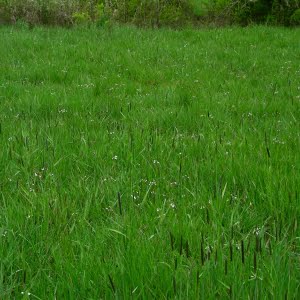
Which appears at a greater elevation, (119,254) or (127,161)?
(119,254)

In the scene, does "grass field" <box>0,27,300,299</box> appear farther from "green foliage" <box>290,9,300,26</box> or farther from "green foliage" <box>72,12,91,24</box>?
"green foliage" <box>72,12,91,24</box>

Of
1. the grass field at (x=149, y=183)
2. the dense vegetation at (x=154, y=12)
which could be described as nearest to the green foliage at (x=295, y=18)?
the dense vegetation at (x=154, y=12)

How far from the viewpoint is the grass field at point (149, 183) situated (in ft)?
6.73

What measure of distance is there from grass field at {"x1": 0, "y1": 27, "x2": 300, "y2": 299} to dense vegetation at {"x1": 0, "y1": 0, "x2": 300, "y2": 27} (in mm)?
7941

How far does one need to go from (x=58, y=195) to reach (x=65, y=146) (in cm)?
123

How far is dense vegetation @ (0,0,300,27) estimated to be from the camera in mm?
15391

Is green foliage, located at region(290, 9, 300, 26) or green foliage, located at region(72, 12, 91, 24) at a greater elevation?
green foliage, located at region(290, 9, 300, 26)

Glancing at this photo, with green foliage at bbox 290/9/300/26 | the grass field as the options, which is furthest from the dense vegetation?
the grass field

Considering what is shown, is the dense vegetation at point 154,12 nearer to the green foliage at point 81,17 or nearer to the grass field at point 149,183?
the green foliage at point 81,17

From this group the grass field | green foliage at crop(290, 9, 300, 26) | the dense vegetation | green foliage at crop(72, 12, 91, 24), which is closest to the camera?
the grass field

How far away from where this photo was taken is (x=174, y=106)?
5859 millimetres

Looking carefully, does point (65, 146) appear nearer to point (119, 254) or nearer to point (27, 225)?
point (27, 225)

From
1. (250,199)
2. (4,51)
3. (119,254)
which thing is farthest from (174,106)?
(4,51)

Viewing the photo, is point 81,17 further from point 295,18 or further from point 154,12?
point 295,18
